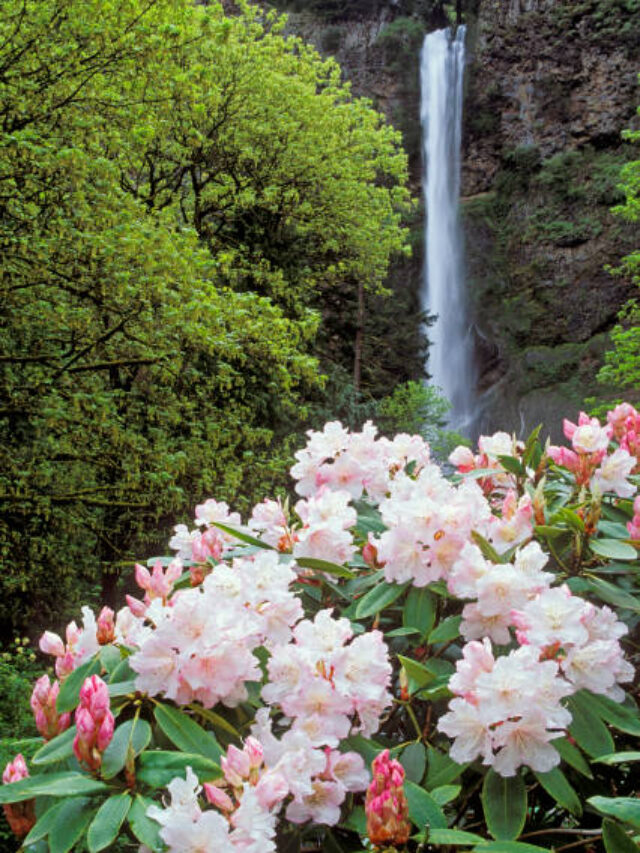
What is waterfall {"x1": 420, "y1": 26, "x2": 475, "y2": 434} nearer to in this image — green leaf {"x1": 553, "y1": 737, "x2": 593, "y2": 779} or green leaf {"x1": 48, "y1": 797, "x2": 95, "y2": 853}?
green leaf {"x1": 553, "y1": 737, "x2": 593, "y2": 779}

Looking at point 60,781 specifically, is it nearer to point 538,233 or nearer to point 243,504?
point 243,504

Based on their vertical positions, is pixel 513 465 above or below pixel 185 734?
above

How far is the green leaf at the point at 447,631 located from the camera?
3.82 ft

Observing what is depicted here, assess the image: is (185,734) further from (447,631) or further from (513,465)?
(513,465)

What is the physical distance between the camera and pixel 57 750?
3.21 feet

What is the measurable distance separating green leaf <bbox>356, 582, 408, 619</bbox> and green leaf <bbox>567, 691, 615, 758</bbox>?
333 millimetres

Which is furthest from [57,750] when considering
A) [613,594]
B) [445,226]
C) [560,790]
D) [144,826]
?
[445,226]

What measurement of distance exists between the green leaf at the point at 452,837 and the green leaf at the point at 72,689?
56cm

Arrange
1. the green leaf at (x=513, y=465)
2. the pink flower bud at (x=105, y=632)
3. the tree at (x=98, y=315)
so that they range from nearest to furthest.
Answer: the pink flower bud at (x=105, y=632)
the green leaf at (x=513, y=465)
the tree at (x=98, y=315)

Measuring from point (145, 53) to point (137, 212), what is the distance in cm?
127

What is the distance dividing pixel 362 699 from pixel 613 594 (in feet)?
1.59

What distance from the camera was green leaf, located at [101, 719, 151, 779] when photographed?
914mm

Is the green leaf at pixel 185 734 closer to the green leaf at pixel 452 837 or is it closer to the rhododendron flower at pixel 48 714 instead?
the rhododendron flower at pixel 48 714

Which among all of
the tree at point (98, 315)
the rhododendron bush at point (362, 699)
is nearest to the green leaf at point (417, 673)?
the rhododendron bush at point (362, 699)
